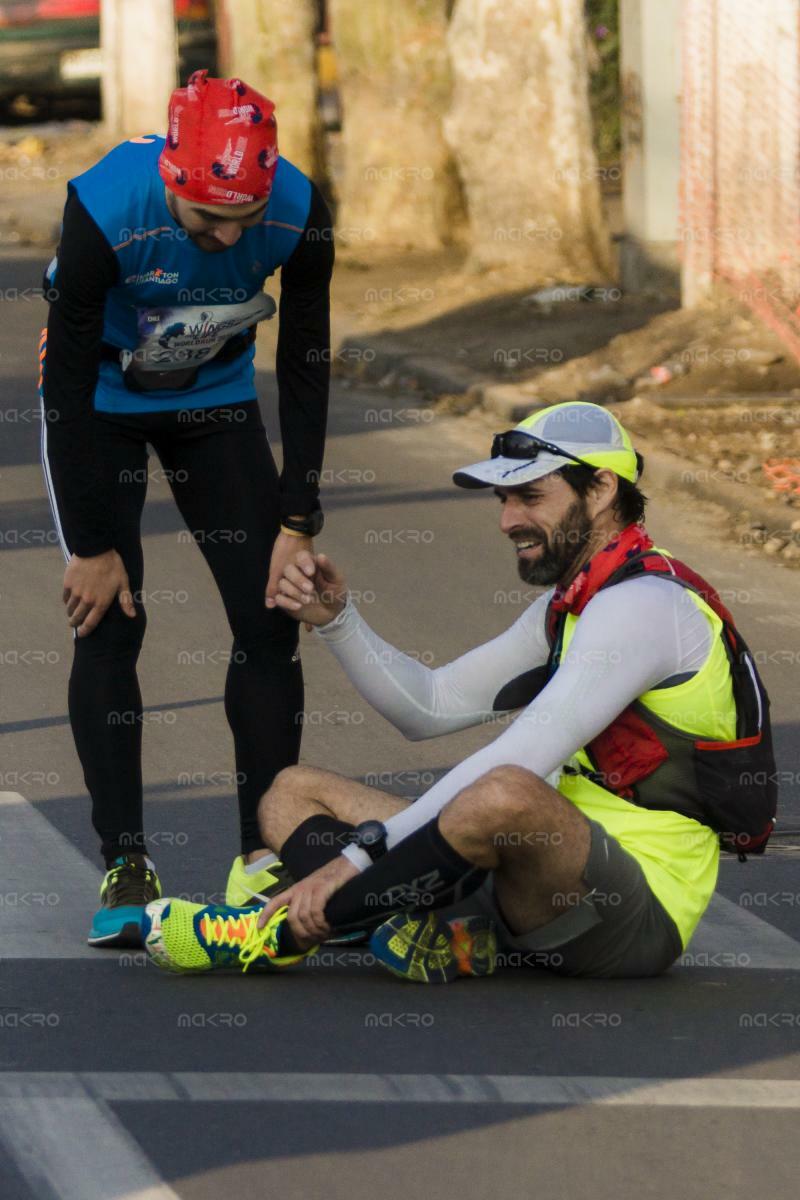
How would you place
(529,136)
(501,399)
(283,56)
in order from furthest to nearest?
(283,56), (529,136), (501,399)

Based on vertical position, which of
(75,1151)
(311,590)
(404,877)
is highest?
(311,590)

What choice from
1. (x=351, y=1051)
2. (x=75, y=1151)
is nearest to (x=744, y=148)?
(x=351, y=1051)

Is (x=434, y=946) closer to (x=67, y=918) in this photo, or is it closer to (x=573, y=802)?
(x=573, y=802)

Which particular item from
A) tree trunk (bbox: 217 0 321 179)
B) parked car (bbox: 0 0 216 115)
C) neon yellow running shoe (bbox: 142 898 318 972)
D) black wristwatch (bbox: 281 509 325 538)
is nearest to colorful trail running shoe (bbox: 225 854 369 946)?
neon yellow running shoe (bbox: 142 898 318 972)

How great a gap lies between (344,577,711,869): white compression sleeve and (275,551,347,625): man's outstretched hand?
65 cm

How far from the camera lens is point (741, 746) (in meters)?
4.86

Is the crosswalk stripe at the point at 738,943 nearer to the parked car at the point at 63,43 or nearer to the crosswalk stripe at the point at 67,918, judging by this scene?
the crosswalk stripe at the point at 67,918

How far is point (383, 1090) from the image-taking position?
4.32 meters

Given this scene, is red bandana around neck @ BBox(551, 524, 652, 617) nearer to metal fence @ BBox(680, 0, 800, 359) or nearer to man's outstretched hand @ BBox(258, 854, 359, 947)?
man's outstretched hand @ BBox(258, 854, 359, 947)

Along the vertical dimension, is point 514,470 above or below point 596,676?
above

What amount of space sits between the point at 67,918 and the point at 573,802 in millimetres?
1325

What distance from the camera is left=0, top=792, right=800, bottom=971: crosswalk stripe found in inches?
205

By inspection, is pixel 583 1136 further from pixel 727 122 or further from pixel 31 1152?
pixel 727 122

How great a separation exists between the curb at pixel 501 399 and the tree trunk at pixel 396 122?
11.5 ft
